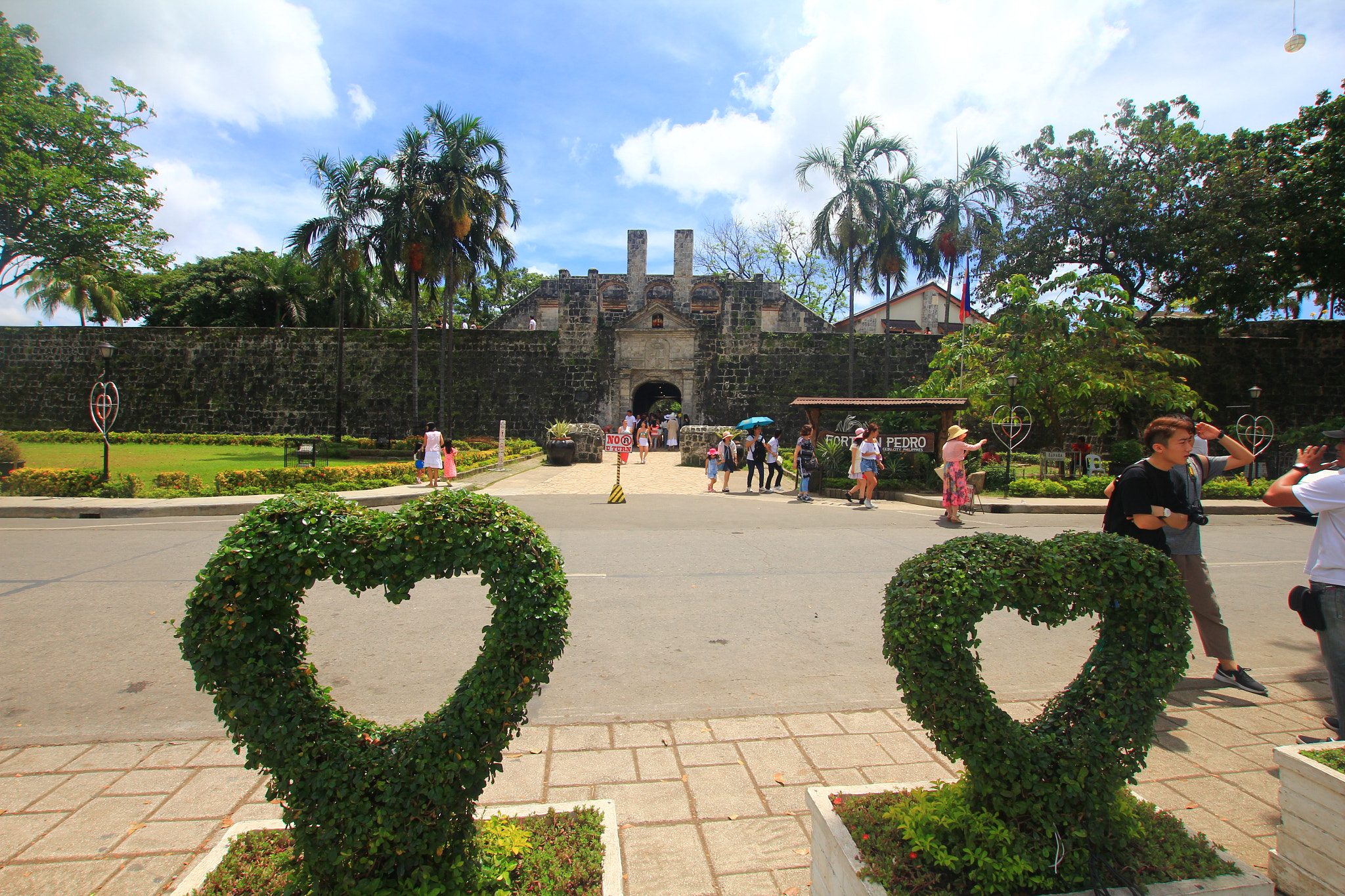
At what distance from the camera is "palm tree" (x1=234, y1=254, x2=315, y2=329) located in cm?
3164

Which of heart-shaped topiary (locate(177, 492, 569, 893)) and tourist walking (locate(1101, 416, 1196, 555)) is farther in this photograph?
tourist walking (locate(1101, 416, 1196, 555))

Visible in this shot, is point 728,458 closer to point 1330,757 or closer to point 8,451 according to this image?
point 1330,757

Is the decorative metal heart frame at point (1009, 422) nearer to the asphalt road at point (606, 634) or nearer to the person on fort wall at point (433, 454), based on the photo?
the asphalt road at point (606, 634)

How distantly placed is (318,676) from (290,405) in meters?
25.0

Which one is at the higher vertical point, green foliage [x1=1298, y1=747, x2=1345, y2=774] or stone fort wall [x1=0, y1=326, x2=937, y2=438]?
stone fort wall [x1=0, y1=326, x2=937, y2=438]

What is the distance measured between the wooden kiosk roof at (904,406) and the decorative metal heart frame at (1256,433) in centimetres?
725

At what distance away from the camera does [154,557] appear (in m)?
7.54

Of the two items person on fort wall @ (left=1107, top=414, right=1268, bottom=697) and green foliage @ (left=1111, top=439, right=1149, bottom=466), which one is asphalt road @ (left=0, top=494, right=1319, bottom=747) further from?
green foliage @ (left=1111, top=439, right=1149, bottom=466)

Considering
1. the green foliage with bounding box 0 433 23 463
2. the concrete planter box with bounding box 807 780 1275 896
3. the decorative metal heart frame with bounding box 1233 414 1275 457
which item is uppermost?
the decorative metal heart frame with bounding box 1233 414 1275 457

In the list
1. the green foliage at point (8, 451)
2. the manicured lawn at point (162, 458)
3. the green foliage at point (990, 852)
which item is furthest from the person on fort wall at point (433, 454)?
the green foliage at point (990, 852)

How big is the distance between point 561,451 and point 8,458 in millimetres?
11955

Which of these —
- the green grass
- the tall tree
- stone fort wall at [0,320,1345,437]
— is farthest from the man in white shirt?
the tall tree

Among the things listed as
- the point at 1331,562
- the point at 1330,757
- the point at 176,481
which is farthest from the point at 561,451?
the point at 1330,757

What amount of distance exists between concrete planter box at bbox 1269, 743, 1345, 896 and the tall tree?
29.9 m
